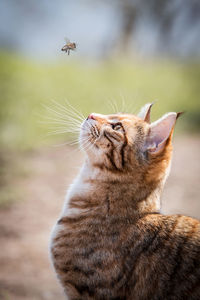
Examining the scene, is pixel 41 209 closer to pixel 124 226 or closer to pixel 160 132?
pixel 124 226

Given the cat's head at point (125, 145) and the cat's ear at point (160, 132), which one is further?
the cat's head at point (125, 145)

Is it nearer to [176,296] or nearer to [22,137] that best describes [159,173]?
[176,296]

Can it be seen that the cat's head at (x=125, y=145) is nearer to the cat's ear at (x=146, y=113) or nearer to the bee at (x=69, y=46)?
the cat's ear at (x=146, y=113)

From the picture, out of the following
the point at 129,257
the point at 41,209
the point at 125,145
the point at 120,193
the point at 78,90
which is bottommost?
the point at 129,257

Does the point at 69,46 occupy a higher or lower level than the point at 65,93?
lower

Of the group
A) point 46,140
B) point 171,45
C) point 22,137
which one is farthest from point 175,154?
point 171,45

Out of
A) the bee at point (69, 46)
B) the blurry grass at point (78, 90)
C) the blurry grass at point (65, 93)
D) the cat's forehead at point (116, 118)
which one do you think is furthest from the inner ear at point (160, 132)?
the blurry grass at point (78, 90)

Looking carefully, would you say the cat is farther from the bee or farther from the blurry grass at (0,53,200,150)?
the blurry grass at (0,53,200,150)

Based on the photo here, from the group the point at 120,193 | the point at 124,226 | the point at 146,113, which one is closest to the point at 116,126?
the point at 146,113
